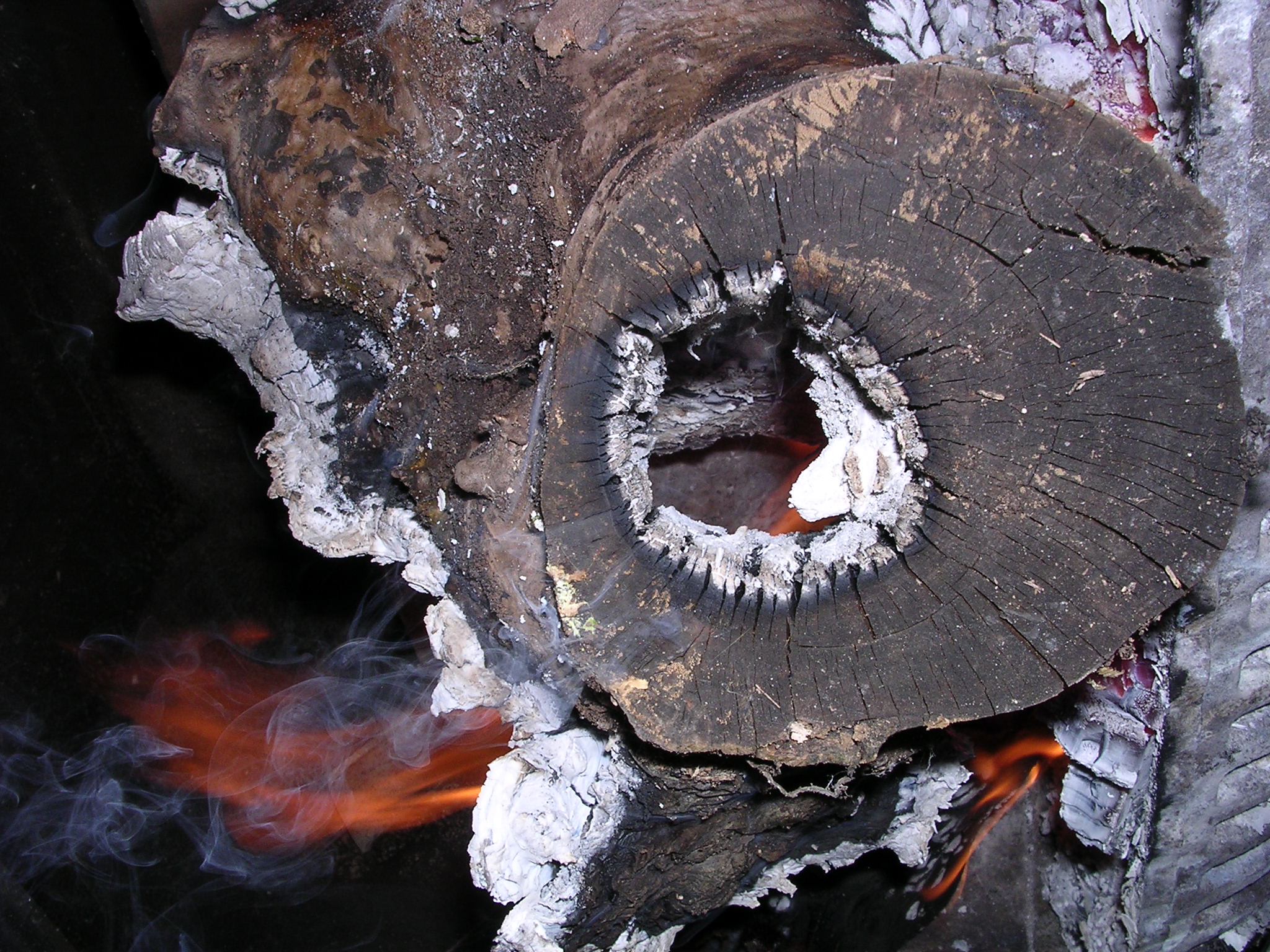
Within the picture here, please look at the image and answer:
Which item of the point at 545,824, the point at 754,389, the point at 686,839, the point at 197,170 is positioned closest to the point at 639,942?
the point at 686,839

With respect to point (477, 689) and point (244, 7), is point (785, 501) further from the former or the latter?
point (244, 7)

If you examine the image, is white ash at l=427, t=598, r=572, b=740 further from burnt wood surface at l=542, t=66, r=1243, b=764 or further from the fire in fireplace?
burnt wood surface at l=542, t=66, r=1243, b=764

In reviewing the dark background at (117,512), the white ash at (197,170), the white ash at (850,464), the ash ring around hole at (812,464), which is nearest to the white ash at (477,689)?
the ash ring around hole at (812,464)

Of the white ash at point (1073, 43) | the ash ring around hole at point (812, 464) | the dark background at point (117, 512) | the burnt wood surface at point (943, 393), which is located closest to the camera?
the burnt wood surface at point (943, 393)

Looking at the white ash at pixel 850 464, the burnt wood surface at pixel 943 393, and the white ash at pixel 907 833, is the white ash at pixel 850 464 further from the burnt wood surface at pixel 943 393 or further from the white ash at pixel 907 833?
the white ash at pixel 907 833

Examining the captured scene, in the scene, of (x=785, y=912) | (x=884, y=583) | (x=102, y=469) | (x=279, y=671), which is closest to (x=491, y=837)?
(x=884, y=583)
